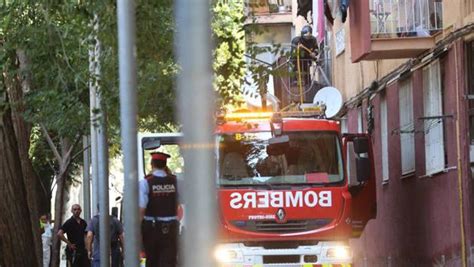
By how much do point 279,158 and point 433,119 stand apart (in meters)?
3.97

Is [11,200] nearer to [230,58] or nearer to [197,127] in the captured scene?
[230,58]

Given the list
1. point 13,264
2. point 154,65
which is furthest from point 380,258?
point 154,65

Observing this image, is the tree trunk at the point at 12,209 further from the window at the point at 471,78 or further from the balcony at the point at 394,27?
the window at the point at 471,78

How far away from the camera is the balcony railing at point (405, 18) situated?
1736 centimetres

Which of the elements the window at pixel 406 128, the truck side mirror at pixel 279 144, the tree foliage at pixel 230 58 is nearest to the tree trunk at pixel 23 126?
the tree foliage at pixel 230 58

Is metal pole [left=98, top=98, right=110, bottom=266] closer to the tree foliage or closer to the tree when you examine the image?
the tree

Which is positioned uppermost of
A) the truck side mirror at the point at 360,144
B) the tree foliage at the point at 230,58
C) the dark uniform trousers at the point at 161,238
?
the tree foliage at the point at 230,58

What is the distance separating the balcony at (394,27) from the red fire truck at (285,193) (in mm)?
3916

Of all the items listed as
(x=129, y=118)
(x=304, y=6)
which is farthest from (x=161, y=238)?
(x=304, y=6)

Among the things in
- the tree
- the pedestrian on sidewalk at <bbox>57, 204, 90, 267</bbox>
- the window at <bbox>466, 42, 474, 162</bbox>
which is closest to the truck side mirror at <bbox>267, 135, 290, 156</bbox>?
the window at <bbox>466, 42, 474, 162</bbox>

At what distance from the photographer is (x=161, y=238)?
12484mm

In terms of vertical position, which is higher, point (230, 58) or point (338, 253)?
point (230, 58)

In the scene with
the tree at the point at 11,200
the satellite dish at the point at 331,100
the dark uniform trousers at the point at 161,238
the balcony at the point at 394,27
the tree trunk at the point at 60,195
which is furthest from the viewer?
the tree trunk at the point at 60,195

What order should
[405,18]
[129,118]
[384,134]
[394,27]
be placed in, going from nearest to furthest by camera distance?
[129,118] → [405,18] → [394,27] → [384,134]
